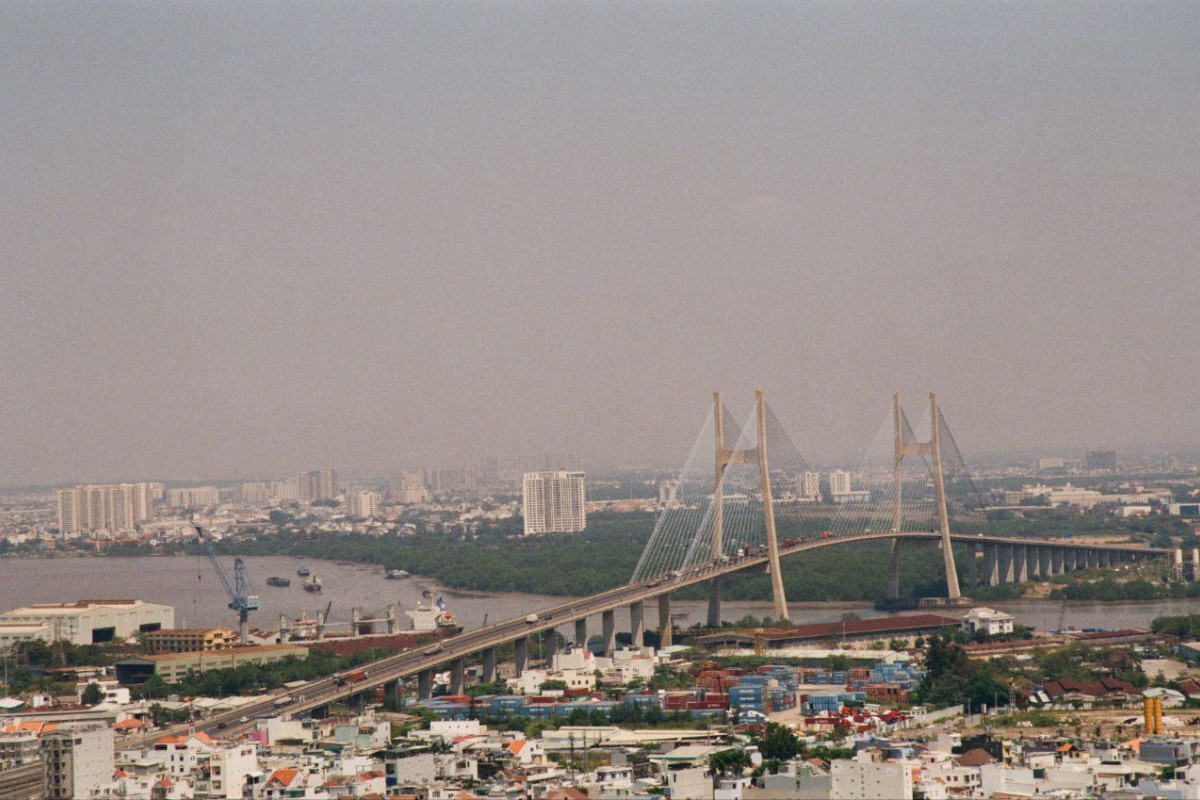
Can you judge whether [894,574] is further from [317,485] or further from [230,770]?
[317,485]

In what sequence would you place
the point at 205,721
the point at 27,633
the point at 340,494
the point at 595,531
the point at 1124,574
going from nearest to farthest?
the point at 205,721, the point at 27,633, the point at 1124,574, the point at 595,531, the point at 340,494

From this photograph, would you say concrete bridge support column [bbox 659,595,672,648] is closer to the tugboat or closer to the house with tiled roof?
the tugboat

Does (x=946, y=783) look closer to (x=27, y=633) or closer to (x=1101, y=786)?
(x=1101, y=786)

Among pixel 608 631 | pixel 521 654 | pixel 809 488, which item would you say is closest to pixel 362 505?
pixel 809 488

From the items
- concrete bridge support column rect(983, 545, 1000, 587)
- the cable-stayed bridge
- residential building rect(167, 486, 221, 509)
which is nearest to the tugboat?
the cable-stayed bridge

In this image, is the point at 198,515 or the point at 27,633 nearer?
the point at 27,633

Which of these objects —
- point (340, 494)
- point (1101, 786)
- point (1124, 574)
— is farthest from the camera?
point (340, 494)

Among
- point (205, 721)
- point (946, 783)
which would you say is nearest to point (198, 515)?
point (205, 721)

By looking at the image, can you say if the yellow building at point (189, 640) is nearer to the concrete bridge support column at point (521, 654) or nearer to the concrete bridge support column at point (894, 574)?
the concrete bridge support column at point (521, 654)
